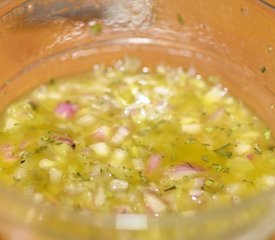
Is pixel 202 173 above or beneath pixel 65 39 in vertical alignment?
beneath

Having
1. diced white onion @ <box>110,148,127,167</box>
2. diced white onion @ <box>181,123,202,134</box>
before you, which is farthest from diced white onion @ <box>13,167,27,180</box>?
diced white onion @ <box>181,123,202,134</box>

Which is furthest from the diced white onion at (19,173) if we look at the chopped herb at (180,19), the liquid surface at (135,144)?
the chopped herb at (180,19)

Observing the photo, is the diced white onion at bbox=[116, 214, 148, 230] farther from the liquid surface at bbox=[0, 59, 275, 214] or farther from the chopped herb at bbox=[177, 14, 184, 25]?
the chopped herb at bbox=[177, 14, 184, 25]

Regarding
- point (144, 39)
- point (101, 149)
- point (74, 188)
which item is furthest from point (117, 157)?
point (144, 39)

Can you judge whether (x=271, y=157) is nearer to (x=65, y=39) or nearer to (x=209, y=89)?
(x=209, y=89)

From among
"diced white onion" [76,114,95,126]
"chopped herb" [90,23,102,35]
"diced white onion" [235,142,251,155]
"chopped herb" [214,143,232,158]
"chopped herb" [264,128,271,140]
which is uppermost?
"chopped herb" [90,23,102,35]

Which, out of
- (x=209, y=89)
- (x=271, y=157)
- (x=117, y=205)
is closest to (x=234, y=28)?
(x=209, y=89)
